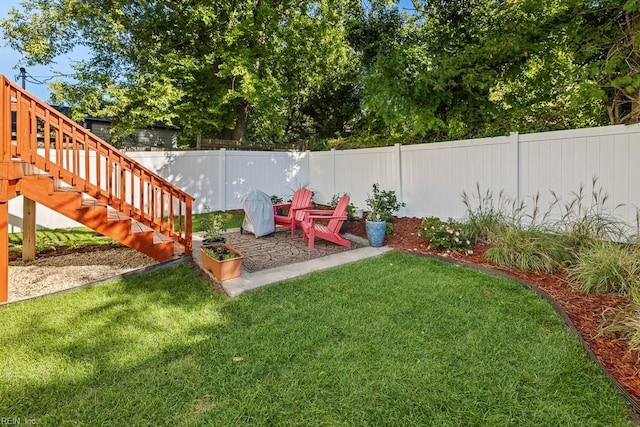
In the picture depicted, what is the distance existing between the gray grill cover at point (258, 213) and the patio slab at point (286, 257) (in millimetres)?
158

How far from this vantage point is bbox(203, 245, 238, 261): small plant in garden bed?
380 cm

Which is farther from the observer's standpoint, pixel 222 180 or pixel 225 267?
pixel 222 180

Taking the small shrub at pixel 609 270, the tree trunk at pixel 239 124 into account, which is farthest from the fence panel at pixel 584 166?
the tree trunk at pixel 239 124

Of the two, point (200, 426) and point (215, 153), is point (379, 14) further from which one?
point (200, 426)

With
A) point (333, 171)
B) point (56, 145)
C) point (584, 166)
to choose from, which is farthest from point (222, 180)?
point (584, 166)

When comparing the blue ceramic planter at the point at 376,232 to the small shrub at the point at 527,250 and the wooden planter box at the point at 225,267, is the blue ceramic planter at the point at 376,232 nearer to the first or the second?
the small shrub at the point at 527,250

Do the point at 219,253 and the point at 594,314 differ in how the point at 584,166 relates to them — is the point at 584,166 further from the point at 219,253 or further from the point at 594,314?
the point at 219,253

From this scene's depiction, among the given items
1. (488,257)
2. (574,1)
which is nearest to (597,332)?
(488,257)

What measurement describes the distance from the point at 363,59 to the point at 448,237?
19.5 feet

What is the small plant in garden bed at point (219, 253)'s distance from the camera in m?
3.80

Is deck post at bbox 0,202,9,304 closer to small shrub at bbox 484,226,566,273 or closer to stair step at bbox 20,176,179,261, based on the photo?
stair step at bbox 20,176,179,261

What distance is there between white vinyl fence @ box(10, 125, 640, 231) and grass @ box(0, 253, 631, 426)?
6.98 ft

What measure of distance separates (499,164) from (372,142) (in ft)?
11.9

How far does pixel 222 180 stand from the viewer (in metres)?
8.13
